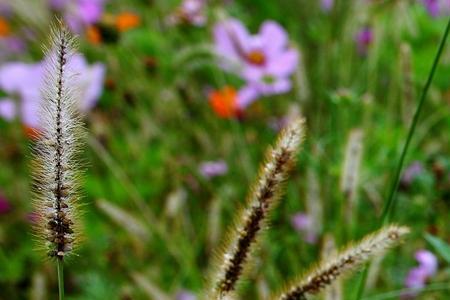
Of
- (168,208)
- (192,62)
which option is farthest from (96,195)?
(192,62)

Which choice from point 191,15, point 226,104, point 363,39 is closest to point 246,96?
point 226,104

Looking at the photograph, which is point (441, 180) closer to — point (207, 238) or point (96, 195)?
point (207, 238)

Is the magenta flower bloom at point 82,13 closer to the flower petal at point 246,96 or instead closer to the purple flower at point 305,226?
the flower petal at point 246,96

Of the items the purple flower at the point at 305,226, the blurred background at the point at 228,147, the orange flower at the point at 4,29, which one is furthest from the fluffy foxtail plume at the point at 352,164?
the orange flower at the point at 4,29

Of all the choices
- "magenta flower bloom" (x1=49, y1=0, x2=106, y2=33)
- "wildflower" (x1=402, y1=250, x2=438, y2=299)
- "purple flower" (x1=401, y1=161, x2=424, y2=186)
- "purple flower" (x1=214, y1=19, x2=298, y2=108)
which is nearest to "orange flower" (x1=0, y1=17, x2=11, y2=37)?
"magenta flower bloom" (x1=49, y1=0, x2=106, y2=33)

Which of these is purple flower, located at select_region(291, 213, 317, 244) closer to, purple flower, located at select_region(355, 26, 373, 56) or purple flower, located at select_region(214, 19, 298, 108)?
purple flower, located at select_region(214, 19, 298, 108)
